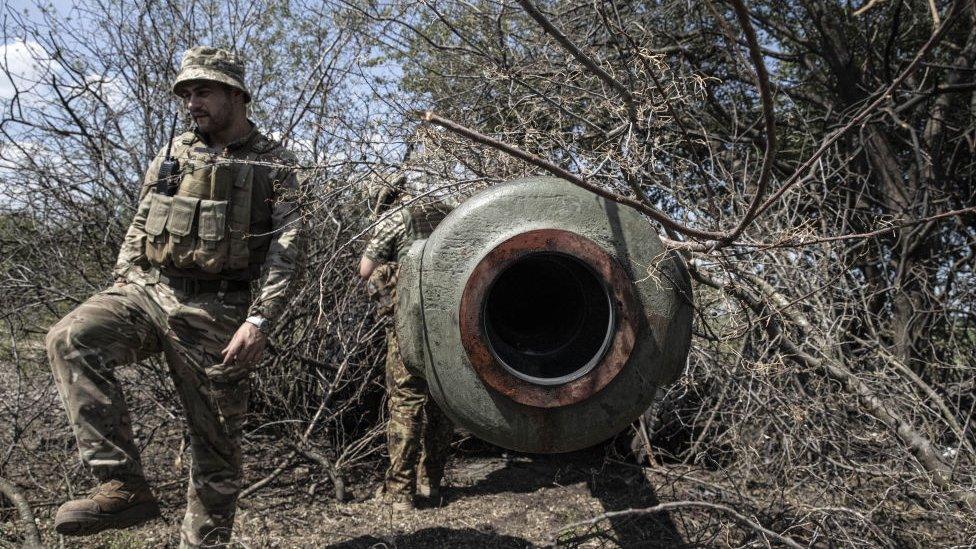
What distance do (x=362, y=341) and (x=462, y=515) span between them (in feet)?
3.67

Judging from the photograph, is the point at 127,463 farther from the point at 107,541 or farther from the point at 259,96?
the point at 259,96

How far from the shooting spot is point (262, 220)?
10.9 ft

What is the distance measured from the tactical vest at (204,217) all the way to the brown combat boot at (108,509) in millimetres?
844


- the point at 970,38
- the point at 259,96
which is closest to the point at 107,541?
the point at 259,96

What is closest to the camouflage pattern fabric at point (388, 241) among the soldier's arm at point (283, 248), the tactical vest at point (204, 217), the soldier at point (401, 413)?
the soldier at point (401, 413)

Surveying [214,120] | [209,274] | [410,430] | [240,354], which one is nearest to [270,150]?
[214,120]

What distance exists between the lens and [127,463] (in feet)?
9.23

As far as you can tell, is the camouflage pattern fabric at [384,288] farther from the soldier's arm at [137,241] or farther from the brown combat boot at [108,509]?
the brown combat boot at [108,509]

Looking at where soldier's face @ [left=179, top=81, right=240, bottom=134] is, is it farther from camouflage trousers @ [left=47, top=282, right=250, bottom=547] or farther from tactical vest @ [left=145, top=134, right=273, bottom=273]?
camouflage trousers @ [left=47, top=282, right=250, bottom=547]

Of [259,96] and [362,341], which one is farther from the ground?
[259,96]

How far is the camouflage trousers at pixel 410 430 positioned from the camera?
161 inches

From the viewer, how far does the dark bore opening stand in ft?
6.18

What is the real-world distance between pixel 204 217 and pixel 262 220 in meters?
0.27

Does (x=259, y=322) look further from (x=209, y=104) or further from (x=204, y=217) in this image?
(x=209, y=104)
